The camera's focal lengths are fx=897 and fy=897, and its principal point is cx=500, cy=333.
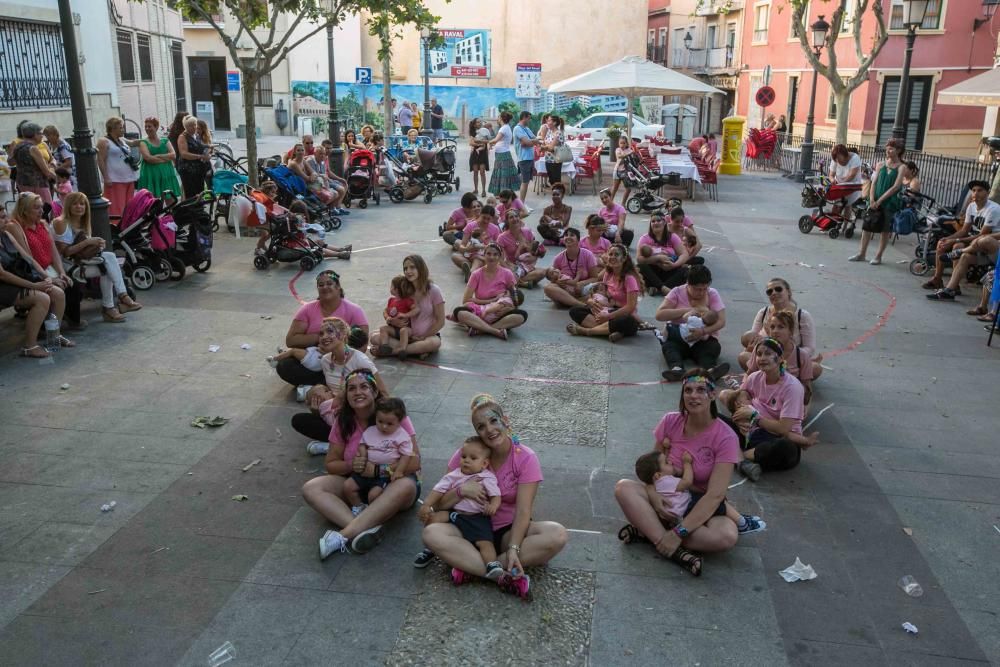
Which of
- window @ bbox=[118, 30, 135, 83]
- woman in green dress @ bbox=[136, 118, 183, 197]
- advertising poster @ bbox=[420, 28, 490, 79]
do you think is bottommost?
woman in green dress @ bbox=[136, 118, 183, 197]

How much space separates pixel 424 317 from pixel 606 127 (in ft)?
88.3

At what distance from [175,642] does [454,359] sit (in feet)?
15.8

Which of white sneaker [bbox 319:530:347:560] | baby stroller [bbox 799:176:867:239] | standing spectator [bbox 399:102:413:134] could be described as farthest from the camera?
standing spectator [bbox 399:102:413:134]

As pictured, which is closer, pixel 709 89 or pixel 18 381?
pixel 18 381

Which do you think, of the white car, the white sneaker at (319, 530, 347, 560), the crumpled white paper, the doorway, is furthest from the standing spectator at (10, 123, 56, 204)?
the doorway

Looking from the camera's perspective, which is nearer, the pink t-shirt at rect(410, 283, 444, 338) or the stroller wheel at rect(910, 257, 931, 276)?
the pink t-shirt at rect(410, 283, 444, 338)

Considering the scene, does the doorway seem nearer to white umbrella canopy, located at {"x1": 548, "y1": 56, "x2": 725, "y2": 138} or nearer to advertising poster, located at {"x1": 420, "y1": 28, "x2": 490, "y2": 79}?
advertising poster, located at {"x1": 420, "y1": 28, "x2": 490, "y2": 79}

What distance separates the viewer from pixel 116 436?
22.5ft

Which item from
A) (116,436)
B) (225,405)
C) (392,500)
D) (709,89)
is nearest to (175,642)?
(392,500)

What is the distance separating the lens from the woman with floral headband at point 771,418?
6.36m

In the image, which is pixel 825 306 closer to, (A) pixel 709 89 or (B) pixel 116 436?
(B) pixel 116 436

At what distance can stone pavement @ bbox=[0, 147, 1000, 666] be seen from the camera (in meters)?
4.50

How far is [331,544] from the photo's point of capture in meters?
5.20

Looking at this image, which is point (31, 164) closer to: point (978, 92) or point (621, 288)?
Result: point (621, 288)
